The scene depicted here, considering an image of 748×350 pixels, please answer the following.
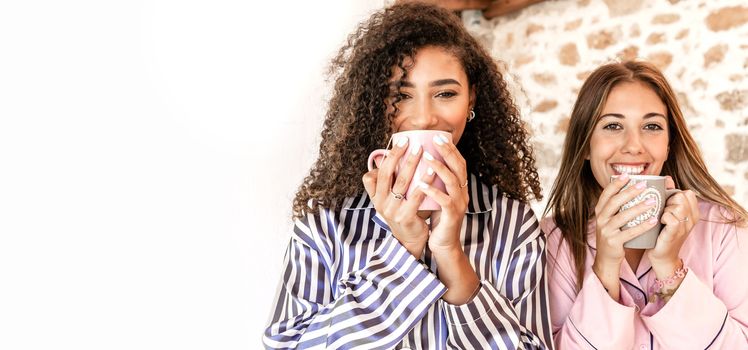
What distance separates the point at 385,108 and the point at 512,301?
0.40 meters

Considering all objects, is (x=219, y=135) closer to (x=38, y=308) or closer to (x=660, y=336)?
(x=38, y=308)

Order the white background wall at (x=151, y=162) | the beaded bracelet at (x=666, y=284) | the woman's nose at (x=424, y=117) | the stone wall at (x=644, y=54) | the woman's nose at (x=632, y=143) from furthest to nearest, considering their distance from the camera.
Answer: the stone wall at (x=644, y=54)
the woman's nose at (x=632, y=143)
the beaded bracelet at (x=666, y=284)
the woman's nose at (x=424, y=117)
the white background wall at (x=151, y=162)

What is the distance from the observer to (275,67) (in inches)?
49.6

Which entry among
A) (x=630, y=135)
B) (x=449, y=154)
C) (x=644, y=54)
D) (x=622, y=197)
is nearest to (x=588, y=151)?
(x=630, y=135)

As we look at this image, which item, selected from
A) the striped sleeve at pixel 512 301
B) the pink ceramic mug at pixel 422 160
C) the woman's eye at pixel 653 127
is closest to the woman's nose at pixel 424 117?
the pink ceramic mug at pixel 422 160

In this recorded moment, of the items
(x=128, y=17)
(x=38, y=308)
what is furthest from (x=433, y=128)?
(x=38, y=308)

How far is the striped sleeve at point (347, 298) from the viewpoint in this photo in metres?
1.00

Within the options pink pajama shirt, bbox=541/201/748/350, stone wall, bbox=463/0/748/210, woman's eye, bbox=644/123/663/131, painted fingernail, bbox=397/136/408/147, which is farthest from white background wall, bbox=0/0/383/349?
stone wall, bbox=463/0/748/210

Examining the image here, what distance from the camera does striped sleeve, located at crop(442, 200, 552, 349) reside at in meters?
1.02

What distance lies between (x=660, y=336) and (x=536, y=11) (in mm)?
2269

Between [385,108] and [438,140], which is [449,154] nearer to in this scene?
[438,140]

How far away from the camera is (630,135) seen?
1393mm

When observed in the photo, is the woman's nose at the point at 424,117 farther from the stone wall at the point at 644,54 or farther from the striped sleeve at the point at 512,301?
the stone wall at the point at 644,54

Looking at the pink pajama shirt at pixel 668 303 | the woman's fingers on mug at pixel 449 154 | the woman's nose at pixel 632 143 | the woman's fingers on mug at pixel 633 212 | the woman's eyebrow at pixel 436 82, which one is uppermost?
the woman's eyebrow at pixel 436 82
